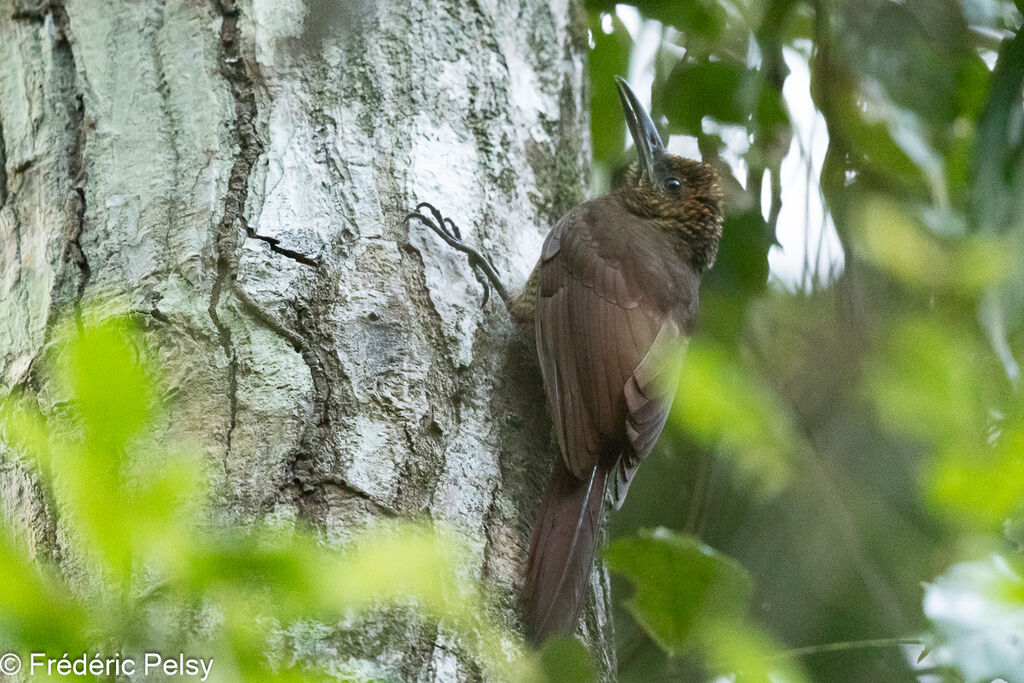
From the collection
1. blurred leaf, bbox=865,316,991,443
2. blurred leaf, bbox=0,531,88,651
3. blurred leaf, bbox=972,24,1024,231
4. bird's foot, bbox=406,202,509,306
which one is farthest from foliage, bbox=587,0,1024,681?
blurred leaf, bbox=0,531,88,651

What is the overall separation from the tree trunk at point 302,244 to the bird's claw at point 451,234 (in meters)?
0.02

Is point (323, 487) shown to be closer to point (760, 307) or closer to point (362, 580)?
point (362, 580)

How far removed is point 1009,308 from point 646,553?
43.8 inches

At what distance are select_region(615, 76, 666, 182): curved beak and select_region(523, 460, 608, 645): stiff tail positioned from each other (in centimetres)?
135

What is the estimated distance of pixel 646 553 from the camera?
2053 millimetres

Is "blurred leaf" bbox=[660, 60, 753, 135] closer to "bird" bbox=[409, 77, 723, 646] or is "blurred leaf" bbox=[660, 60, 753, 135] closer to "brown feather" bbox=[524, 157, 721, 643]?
"bird" bbox=[409, 77, 723, 646]

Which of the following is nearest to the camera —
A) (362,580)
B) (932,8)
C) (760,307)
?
(362,580)

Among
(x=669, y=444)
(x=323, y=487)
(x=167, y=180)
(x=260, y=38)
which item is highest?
(x=260, y=38)

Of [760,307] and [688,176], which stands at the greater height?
[688,176]

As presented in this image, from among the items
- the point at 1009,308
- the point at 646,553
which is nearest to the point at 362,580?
the point at 646,553

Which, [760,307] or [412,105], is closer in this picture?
[412,105]

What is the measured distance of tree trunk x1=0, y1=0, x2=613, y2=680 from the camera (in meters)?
1.54

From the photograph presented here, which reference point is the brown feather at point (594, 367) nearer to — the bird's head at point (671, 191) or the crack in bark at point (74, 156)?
the bird's head at point (671, 191)

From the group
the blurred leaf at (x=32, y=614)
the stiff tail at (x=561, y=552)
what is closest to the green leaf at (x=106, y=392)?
the blurred leaf at (x=32, y=614)
